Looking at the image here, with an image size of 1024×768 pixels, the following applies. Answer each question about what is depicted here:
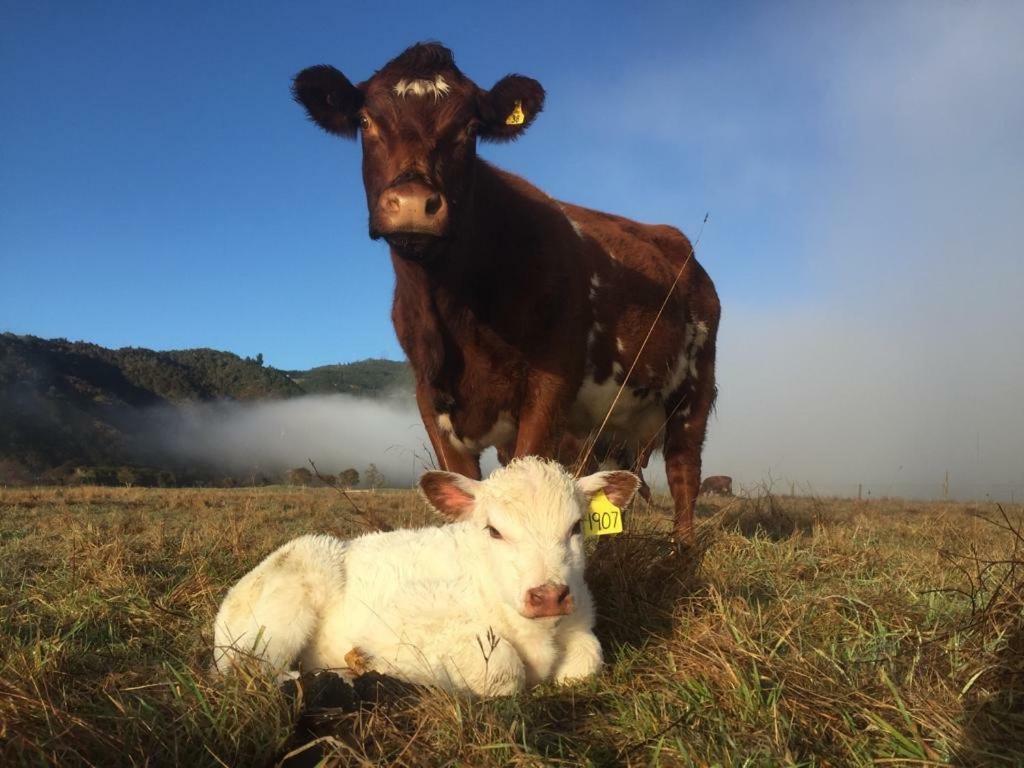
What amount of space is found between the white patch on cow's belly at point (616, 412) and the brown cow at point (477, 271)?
26 millimetres

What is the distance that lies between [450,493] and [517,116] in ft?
11.2

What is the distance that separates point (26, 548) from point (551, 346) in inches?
186

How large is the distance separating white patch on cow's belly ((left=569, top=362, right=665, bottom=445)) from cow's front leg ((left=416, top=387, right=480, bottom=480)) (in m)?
1.00

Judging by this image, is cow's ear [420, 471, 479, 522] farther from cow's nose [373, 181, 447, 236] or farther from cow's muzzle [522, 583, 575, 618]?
cow's nose [373, 181, 447, 236]

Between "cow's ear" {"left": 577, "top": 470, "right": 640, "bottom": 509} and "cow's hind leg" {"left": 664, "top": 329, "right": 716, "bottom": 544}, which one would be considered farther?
"cow's hind leg" {"left": 664, "top": 329, "right": 716, "bottom": 544}

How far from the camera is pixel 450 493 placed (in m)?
3.99

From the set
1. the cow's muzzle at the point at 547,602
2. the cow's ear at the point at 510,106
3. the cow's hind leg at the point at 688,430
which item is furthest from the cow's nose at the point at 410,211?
the cow's hind leg at the point at 688,430

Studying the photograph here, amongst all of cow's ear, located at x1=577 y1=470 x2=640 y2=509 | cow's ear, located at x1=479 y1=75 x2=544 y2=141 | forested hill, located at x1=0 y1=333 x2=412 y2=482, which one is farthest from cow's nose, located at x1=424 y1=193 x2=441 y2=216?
forested hill, located at x1=0 y1=333 x2=412 y2=482

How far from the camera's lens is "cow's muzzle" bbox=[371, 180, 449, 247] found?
477cm

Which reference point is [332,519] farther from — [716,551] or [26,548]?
[716,551]

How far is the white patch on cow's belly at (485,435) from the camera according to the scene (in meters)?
5.95

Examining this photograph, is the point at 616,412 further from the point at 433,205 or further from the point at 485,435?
the point at 433,205

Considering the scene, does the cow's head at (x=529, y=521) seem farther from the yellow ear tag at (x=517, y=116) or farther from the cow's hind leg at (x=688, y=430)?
the cow's hind leg at (x=688, y=430)

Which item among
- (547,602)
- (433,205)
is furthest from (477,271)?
(547,602)
